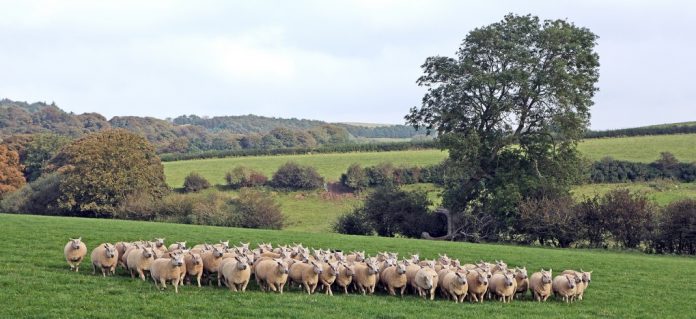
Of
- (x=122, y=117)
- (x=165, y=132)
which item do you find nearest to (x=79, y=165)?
(x=165, y=132)

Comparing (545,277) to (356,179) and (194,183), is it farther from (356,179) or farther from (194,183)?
(194,183)

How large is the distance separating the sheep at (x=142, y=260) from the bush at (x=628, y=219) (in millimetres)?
30386

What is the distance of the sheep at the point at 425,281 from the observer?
57.7 feet

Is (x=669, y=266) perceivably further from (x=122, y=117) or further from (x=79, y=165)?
(x=122, y=117)

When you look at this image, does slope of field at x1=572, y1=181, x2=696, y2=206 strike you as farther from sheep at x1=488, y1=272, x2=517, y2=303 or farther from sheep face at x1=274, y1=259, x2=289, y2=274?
sheep face at x1=274, y1=259, x2=289, y2=274

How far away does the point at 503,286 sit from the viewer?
1777cm

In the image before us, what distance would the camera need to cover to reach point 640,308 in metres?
17.3

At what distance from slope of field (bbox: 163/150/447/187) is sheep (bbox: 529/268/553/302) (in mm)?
56292

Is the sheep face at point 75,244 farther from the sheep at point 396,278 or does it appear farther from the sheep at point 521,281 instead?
the sheep at point 521,281

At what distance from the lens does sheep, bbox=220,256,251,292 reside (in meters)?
16.9

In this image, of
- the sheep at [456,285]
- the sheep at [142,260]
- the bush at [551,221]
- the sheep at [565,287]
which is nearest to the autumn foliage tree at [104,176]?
the bush at [551,221]

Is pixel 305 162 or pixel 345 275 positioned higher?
pixel 305 162

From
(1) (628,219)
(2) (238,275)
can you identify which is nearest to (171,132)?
(1) (628,219)

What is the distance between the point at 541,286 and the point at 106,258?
11251 mm
